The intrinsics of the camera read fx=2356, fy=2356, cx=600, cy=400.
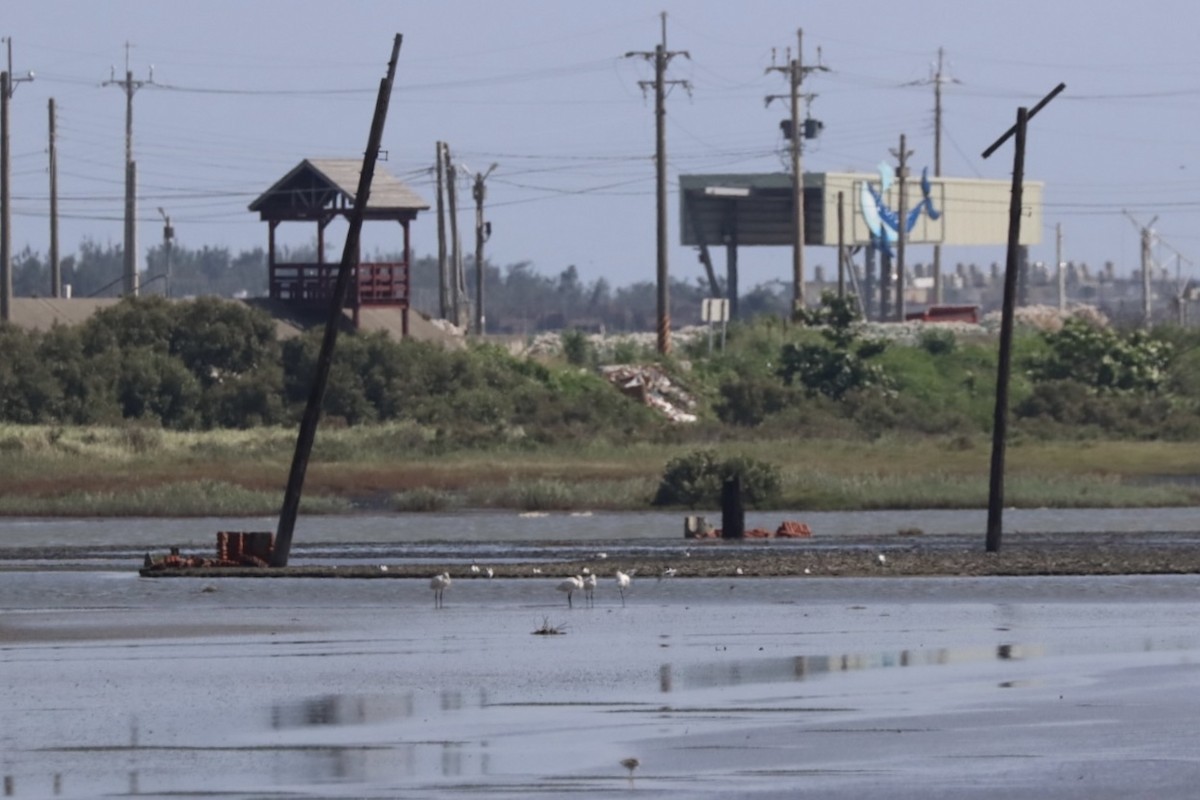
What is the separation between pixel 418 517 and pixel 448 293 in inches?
2131

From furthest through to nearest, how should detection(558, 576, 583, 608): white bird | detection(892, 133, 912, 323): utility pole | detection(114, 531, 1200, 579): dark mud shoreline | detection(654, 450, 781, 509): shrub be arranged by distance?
detection(892, 133, 912, 323): utility pole
detection(654, 450, 781, 509): shrub
detection(114, 531, 1200, 579): dark mud shoreline
detection(558, 576, 583, 608): white bird

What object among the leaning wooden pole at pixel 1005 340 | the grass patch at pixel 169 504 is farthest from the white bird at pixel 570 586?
the grass patch at pixel 169 504

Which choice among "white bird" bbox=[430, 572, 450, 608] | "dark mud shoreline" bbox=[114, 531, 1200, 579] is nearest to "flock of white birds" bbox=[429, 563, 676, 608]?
"white bird" bbox=[430, 572, 450, 608]

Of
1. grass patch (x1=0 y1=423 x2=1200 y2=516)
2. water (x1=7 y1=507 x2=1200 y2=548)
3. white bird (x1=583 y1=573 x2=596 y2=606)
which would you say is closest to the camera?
white bird (x1=583 y1=573 x2=596 y2=606)

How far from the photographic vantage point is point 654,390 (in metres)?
72.4

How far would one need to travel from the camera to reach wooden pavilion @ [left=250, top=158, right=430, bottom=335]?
67.5 metres

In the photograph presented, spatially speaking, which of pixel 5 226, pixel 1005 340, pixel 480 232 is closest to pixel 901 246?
pixel 480 232

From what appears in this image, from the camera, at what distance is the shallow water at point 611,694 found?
528 inches

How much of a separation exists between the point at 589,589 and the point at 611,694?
29.9ft

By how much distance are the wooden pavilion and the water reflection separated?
47.9m

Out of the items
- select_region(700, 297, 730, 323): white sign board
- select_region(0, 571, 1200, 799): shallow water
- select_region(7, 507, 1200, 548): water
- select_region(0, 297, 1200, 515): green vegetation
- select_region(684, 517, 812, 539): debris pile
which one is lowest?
select_region(7, 507, 1200, 548): water

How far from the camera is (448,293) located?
98500 mm

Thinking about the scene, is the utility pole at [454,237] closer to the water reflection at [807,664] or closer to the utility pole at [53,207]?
the utility pole at [53,207]

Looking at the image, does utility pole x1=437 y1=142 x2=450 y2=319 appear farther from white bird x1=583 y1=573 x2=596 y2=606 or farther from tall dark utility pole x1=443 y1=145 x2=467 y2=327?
white bird x1=583 y1=573 x2=596 y2=606
